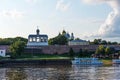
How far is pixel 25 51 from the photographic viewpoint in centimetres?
12450

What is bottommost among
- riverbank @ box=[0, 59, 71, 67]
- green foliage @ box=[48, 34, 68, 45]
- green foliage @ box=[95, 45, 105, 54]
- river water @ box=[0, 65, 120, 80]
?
river water @ box=[0, 65, 120, 80]

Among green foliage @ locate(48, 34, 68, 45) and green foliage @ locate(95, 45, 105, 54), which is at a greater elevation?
green foliage @ locate(48, 34, 68, 45)

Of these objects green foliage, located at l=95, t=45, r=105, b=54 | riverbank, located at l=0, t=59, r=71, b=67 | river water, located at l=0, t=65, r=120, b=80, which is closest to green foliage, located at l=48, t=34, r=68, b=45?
green foliage, located at l=95, t=45, r=105, b=54

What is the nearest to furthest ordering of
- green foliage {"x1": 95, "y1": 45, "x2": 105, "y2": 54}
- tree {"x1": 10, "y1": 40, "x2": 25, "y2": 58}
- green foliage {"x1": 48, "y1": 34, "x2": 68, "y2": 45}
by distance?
tree {"x1": 10, "y1": 40, "x2": 25, "y2": 58} < green foliage {"x1": 95, "y1": 45, "x2": 105, "y2": 54} < green foliage {"x1": 48, "y1": 34, "x2": 68, "y2": 45}

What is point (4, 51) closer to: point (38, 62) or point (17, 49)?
point (17, 49)

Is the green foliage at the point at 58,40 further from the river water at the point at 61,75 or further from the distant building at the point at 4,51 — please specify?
the river water at the point at 61,75

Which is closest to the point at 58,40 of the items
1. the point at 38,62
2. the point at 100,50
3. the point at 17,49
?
the point at 100,50

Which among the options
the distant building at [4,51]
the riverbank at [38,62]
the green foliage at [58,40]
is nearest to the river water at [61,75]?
the riverbank at [38,62]

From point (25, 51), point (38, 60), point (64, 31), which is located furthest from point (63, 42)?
point (38, 60)

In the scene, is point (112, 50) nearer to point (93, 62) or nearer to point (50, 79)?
point (93, 62)

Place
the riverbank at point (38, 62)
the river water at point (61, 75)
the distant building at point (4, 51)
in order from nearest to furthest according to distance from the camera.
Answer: the river water at point (61, 75) → the riverbank at point (38, 62) → the distant building at point (4, 51)

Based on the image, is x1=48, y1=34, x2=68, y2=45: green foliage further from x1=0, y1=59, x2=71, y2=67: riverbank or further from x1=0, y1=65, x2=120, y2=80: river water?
x1=0, y1=65, x2=120, y2=80: river water

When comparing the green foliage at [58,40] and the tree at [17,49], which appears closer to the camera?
the tree at [17,49]

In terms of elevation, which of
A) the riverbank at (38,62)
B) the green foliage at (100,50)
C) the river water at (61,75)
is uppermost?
the green foliage at (100,50)
